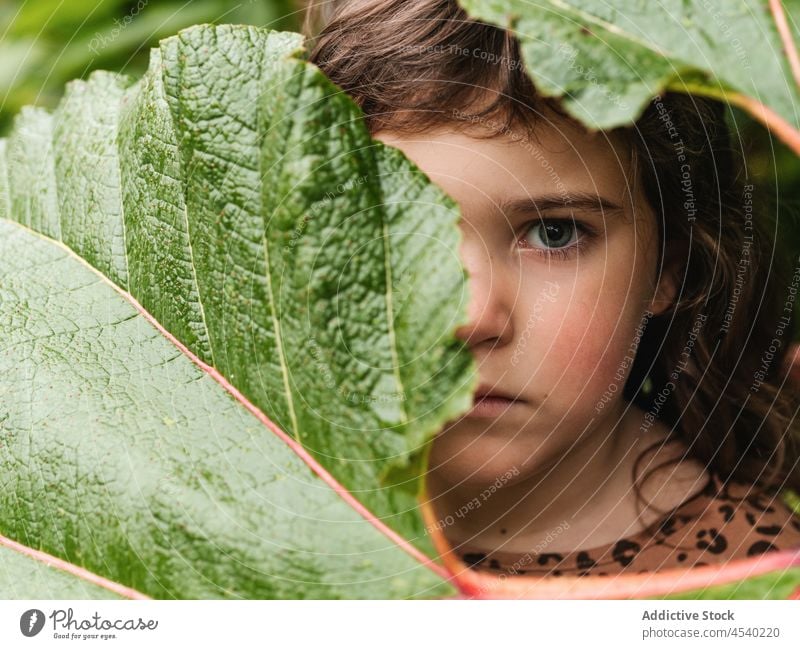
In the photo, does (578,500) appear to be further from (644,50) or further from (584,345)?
(644,50)

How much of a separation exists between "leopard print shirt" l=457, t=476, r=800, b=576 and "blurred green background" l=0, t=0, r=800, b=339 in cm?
45

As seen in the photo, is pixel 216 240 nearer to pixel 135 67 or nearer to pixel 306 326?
pixel 306 326

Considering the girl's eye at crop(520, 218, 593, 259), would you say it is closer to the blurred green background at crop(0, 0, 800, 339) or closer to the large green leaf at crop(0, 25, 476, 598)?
the large green leaf at crop(0, 25, 476, 598)

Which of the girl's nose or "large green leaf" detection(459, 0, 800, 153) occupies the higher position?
"large green leaf" detection(459, 0, 800, 153)

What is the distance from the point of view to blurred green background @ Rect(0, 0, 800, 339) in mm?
663

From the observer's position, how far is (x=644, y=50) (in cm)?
29

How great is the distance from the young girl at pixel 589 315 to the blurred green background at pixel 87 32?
133mm

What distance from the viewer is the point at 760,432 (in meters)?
0.53

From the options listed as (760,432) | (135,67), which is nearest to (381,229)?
(760,432)

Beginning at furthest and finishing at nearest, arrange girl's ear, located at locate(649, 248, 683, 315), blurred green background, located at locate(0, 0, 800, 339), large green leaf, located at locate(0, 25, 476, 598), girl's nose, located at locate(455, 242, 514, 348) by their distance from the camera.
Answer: blurred green background, located at locate(0, 0, 800, 339), girl's ear, located at locate(649, 248, 683, 315), girl's nose, located at locate(455, 242, 514, 348), large green leaf, located at locate(0, 25, 476, 598)

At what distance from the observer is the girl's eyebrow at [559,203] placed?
1.32ft

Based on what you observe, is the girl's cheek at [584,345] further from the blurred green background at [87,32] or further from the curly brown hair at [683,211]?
the blurred green background at [87,32]
